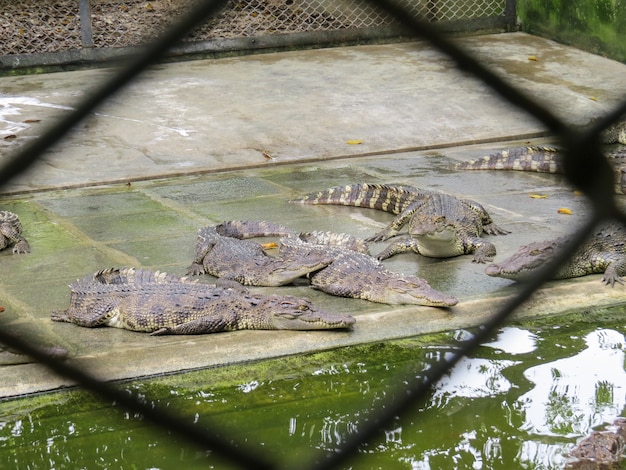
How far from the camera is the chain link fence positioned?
1204 cm

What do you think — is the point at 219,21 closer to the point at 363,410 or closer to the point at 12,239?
the point at 12,239

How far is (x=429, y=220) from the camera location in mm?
5984

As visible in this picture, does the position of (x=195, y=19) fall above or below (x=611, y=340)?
above

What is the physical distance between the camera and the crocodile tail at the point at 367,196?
6.90m

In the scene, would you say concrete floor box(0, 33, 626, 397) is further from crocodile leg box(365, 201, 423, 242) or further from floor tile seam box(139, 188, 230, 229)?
crocodile leg box(365, 201, 423, 242)

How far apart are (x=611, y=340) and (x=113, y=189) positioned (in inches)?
152

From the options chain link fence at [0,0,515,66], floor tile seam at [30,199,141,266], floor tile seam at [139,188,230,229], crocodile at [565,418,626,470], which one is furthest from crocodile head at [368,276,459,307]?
chain link fence at [0,0,515,66]

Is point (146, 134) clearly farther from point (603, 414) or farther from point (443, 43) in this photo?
point (443, 43)

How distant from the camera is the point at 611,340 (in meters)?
5.08

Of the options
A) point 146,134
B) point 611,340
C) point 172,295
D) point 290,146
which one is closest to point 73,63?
point 146,134

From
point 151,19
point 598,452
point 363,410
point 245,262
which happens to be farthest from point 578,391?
point 151,19

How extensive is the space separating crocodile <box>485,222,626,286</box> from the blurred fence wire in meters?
4.28

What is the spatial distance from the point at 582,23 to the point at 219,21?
4.03 metres

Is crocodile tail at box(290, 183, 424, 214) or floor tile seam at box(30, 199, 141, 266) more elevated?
crocodile tail at box(290, 183, 424, 214)
